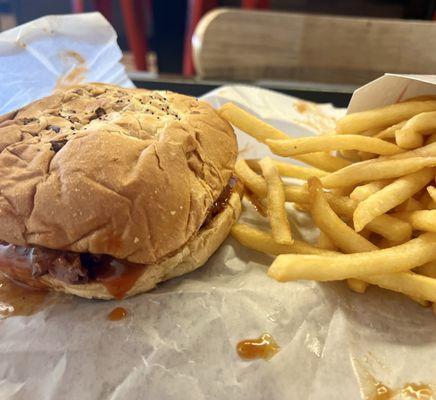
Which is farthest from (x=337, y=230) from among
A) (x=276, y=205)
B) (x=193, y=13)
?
(x=193, y=13)

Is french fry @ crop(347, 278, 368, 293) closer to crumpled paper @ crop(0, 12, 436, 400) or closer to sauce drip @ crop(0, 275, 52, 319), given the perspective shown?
crumpled paper @ crop(0, 12, 436, 400)

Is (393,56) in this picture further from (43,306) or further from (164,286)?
(43,306)

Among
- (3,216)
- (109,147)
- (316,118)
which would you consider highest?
(109,147)

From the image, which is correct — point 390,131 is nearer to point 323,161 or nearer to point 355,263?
point 323,161

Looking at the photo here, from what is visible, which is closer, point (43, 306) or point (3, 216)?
point (3, 216)

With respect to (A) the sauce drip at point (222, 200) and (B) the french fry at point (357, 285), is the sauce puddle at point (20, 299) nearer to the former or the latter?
(A) the sauce drip at point (222, 200)

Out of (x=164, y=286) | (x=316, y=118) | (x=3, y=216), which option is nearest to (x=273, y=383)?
(x=164, y=286)

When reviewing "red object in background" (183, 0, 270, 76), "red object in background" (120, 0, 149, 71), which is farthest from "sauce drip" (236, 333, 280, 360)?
"red object in background" (120, 0, 149, 71)
